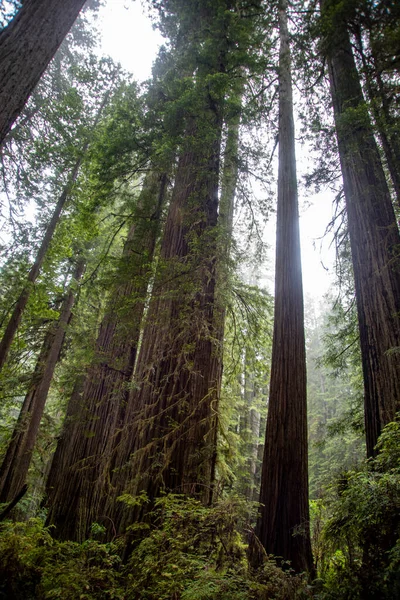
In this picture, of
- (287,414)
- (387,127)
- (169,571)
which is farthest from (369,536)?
(387,127)

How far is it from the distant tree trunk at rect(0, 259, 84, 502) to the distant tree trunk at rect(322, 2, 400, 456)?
802cm

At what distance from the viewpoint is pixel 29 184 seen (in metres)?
8.36

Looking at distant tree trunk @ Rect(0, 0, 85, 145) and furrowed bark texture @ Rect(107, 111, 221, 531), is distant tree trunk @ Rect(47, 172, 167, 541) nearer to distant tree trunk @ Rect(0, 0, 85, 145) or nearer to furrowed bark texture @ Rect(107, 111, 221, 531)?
furrowed bark texture @ Rect(107, 111, 221, 531)

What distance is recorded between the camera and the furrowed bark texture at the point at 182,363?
411 centimetres

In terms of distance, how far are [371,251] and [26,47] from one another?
18.5 ft

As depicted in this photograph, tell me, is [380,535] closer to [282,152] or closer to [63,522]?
[63,522]

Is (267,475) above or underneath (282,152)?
underneath

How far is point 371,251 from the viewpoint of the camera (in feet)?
17.1

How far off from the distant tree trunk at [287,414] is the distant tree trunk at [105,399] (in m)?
2.30

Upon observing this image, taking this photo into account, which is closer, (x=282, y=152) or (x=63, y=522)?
(x=63, y=522)

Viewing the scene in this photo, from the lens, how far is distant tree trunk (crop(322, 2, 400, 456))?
173 inches

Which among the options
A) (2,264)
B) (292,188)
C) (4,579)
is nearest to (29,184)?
(2,264)

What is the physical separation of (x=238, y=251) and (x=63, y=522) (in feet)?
18.8

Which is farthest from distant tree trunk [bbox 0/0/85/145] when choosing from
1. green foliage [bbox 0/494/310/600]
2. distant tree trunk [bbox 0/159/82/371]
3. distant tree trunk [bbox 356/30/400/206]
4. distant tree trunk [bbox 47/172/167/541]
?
distant tree trunk [bbox 0/159/82/371]
